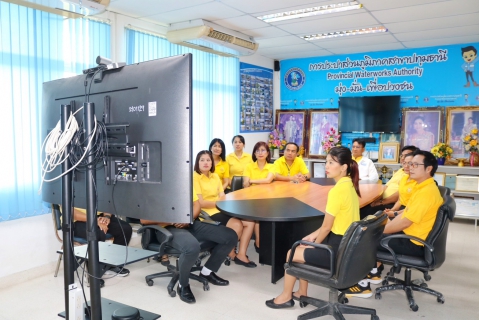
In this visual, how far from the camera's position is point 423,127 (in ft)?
22.0

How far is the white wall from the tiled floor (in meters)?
3.73

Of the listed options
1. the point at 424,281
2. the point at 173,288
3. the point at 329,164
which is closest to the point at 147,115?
the point at 329,164

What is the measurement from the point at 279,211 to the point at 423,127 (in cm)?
457

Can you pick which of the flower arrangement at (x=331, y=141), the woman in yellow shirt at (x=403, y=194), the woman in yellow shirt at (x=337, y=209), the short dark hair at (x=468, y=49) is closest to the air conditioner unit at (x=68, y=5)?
the woman in yellow shirt at (x=337, y=209)

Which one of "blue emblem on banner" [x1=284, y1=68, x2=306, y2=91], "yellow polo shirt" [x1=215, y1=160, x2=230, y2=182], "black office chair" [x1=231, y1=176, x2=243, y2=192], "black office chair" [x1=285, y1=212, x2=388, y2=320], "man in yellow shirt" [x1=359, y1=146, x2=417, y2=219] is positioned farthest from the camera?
"blue emblem on banner" [x1=284, y1=68, x2=306, y2=91]

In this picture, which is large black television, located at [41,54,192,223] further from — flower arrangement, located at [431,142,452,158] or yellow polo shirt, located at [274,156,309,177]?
flower arrangement, located at [431,142,452,158]

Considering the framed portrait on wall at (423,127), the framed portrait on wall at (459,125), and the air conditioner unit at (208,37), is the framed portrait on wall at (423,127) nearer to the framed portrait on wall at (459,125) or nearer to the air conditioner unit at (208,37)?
the framed portrait on wall at (459,125)

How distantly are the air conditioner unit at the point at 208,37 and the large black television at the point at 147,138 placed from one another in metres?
3.74

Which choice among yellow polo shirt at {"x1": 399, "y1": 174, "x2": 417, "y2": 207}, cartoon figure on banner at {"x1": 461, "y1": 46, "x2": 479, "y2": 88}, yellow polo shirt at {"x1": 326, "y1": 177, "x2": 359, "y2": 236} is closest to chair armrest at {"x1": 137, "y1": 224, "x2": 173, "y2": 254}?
yellow polo shirt at {"x1": 326, "y1": 177, "x2": 359, "y2": 236}

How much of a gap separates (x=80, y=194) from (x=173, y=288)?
1.97m

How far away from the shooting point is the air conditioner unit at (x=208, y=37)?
511 cm

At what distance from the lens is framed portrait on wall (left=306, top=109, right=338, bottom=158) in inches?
297

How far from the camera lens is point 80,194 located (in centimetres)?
167

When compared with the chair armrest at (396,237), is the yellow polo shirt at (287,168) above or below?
above
